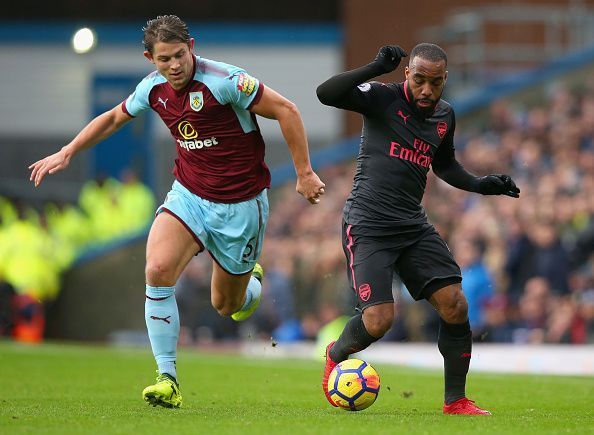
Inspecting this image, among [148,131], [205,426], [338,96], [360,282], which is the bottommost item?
[205,426]

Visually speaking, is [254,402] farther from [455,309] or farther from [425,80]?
[425,80]

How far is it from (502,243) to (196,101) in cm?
914

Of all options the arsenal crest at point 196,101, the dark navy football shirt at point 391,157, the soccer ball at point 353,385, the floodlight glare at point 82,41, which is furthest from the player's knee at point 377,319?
the floodlight glare at point 82,41

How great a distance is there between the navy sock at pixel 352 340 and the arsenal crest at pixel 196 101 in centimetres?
177

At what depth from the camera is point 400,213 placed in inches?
337

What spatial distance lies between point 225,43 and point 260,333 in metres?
13.5

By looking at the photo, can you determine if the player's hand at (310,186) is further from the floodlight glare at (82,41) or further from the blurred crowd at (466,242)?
the floodlight glare at (82,41)

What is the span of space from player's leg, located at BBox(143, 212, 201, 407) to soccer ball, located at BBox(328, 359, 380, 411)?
Result: 106 cm

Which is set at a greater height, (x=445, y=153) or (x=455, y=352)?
(x=445, y=153)

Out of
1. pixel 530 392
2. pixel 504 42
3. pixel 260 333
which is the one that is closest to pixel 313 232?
pixel 260 333

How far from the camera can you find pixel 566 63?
67.7 feet

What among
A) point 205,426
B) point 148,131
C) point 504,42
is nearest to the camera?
point 205,426

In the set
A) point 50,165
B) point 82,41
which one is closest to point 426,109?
point 50,165

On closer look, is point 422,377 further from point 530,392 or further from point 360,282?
point 360,282
